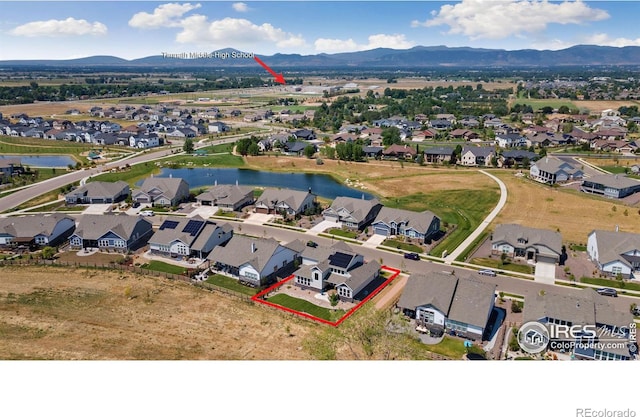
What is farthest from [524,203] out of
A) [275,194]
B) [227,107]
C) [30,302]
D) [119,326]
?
[227,107]

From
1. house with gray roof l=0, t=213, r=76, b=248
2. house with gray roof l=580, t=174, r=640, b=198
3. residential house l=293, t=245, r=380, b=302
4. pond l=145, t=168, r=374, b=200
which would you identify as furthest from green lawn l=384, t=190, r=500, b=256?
house with gray roof l=0, t=213, r=76, b=248

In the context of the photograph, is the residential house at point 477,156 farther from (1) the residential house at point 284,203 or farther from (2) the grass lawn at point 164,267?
(2) the grass lawn at point 164,267

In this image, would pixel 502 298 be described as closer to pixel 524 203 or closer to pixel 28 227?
pixel 524 203

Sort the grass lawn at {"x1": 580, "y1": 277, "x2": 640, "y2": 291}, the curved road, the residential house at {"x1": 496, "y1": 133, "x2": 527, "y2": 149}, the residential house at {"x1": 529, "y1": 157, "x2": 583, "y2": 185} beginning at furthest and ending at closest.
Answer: the residential house at {"x1": 496, "y1": 133, "x2": 527, "y2": 149} < the residential house at {"x1": 529, "y1": 157, "x2": 583, "y2": 185} < the curved road < the grass lawn at {"x1": 580, "y1": 277, "x2": 640, "y2": 291}

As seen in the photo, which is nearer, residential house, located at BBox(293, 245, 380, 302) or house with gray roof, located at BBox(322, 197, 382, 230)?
residential house, located at BBox(293, 245, 380, 302)

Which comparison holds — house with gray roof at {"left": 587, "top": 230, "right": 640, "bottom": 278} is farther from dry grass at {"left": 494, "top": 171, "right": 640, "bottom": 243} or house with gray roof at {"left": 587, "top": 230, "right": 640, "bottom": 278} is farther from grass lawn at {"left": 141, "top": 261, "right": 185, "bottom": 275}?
grass lawn at {"left": 141, "top": 261, "right": 185, "bottom": 275}

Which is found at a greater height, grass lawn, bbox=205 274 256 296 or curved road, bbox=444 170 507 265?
curved road, bbox=444 170 507 265

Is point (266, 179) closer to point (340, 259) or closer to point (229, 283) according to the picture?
point (229, 283)
